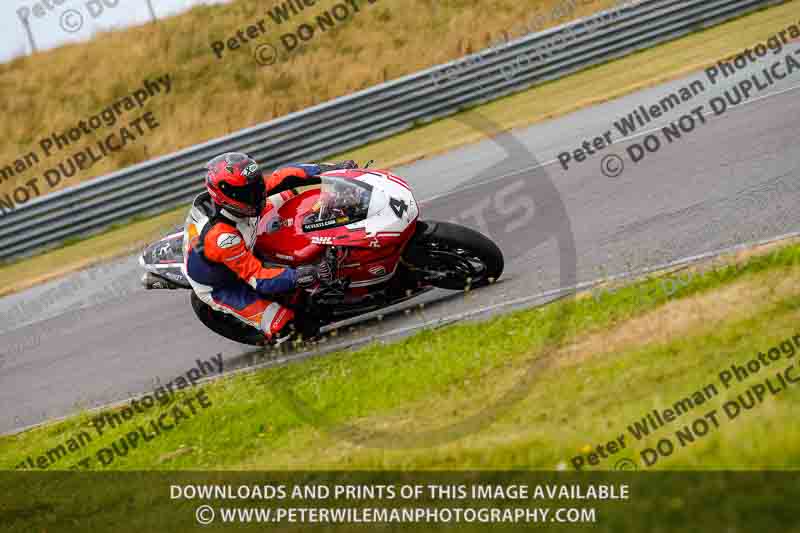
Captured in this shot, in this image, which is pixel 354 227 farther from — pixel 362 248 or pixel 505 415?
pixel 505 415

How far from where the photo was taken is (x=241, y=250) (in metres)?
8.57

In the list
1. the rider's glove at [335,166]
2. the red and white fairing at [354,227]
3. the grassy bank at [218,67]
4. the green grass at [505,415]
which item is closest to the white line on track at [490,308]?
the green grass at [505,415]

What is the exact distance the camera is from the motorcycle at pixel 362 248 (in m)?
8.55

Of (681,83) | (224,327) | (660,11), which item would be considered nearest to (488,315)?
(224,327)

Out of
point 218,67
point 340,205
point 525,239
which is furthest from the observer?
point 218,67

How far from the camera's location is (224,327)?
9.56m

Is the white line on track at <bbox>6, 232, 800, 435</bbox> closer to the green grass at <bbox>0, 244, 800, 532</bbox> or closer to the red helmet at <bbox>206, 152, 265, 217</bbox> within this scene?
the green grass at <bbox>0, 244, 800, 532</bbox>

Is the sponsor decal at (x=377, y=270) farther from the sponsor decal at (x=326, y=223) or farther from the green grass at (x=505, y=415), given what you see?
the green grass at (x=505, y=415)

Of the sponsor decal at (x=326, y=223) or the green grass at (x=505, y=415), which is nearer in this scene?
the green grass at (x=505, y=415)

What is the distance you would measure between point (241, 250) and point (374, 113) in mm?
9363

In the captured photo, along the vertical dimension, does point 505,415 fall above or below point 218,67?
below

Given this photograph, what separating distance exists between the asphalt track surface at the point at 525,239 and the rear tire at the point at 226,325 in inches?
9.7

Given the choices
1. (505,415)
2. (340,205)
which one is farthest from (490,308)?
(505,415)

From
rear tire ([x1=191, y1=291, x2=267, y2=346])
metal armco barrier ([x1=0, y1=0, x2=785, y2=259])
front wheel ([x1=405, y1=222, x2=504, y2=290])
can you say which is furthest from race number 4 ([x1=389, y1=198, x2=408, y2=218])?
metal armco barrier ([x1=0, y1=0, x2=785, y2=259])
